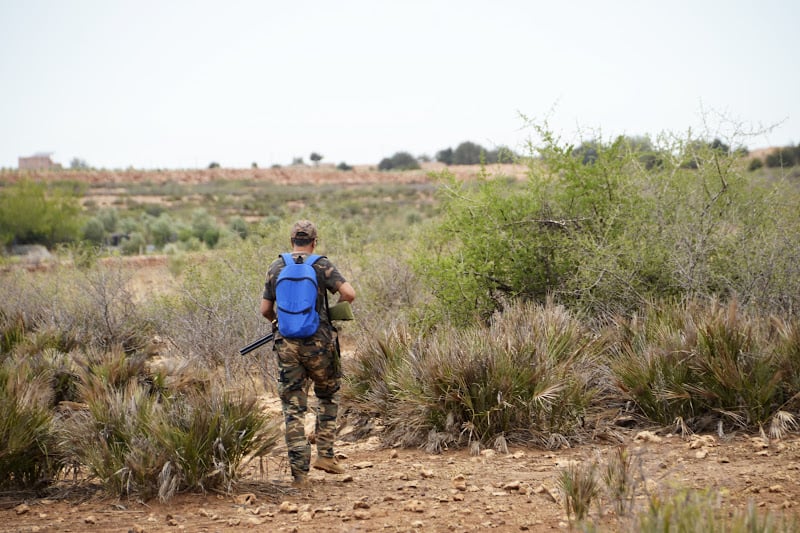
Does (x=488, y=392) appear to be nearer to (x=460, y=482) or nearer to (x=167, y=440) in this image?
(x=460, y=482)

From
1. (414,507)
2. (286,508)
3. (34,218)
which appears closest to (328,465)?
(286,508)

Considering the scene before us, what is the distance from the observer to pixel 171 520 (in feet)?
16.4

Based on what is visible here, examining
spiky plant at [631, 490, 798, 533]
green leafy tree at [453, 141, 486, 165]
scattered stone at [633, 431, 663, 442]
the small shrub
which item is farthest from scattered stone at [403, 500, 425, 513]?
green leafy tree at [453, 141, 486, 165]

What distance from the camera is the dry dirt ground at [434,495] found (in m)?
4.85

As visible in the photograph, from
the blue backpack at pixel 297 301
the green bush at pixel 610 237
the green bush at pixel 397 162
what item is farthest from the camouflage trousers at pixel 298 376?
the green bush at pixel 397 162

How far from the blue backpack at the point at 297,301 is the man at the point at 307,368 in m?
0.12

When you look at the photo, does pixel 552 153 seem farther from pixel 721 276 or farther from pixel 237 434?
pixel 237 434

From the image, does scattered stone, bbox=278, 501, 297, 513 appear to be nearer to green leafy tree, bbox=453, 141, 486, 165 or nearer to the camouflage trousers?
the camouflage trousers

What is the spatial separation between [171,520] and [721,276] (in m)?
6.24

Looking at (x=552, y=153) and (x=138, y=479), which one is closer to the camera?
(x=138, y=479)

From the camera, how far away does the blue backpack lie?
5785mm

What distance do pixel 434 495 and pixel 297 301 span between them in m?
1.66

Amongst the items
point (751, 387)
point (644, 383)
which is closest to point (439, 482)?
point (644, 383)

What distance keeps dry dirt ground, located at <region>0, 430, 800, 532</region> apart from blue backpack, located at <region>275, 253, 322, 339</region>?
1119 millimetres
